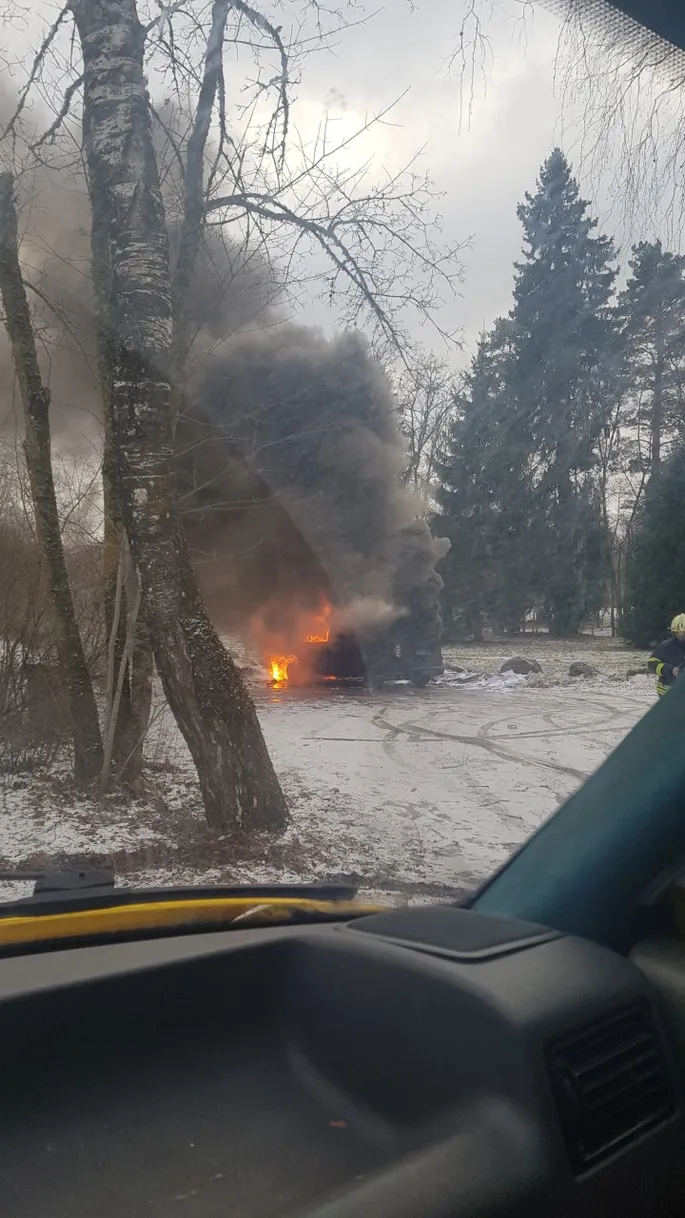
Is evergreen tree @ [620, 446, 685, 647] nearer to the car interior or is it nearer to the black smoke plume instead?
the car interior

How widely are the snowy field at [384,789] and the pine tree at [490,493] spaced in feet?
0.83

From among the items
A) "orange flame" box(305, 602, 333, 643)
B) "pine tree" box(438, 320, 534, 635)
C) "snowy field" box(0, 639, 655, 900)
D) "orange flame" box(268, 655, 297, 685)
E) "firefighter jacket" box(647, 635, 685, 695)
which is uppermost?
"pine tree" box(438, 320, 534, 635)

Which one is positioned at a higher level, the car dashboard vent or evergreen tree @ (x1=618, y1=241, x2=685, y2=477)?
evergreen tree @ (x1=618, y1=241, x2=685, y2=477)

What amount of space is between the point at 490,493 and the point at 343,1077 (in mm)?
2184

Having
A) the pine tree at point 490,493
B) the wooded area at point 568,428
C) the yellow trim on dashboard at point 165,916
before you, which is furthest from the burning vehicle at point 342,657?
the yellow trim on dashboard at point 165,916

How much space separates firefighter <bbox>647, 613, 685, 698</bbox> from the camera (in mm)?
1989

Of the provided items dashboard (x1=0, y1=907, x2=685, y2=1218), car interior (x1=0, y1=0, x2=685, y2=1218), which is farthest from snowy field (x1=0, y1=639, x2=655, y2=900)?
dashboard (x1=0, y1=907, x2=685, y2=1218)

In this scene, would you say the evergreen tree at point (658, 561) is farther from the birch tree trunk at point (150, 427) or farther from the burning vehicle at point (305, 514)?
the birch tree trunk at point (150, 427)

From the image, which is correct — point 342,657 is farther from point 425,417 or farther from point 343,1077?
point 343,1077

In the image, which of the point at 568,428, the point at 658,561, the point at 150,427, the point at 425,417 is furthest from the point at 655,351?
the point at 150,427

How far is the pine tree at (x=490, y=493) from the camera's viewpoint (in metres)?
3.19

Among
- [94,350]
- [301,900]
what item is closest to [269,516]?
[94,350]

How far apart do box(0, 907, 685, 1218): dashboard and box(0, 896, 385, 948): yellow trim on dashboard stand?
0.08 m

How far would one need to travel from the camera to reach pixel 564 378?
9.67 feet
